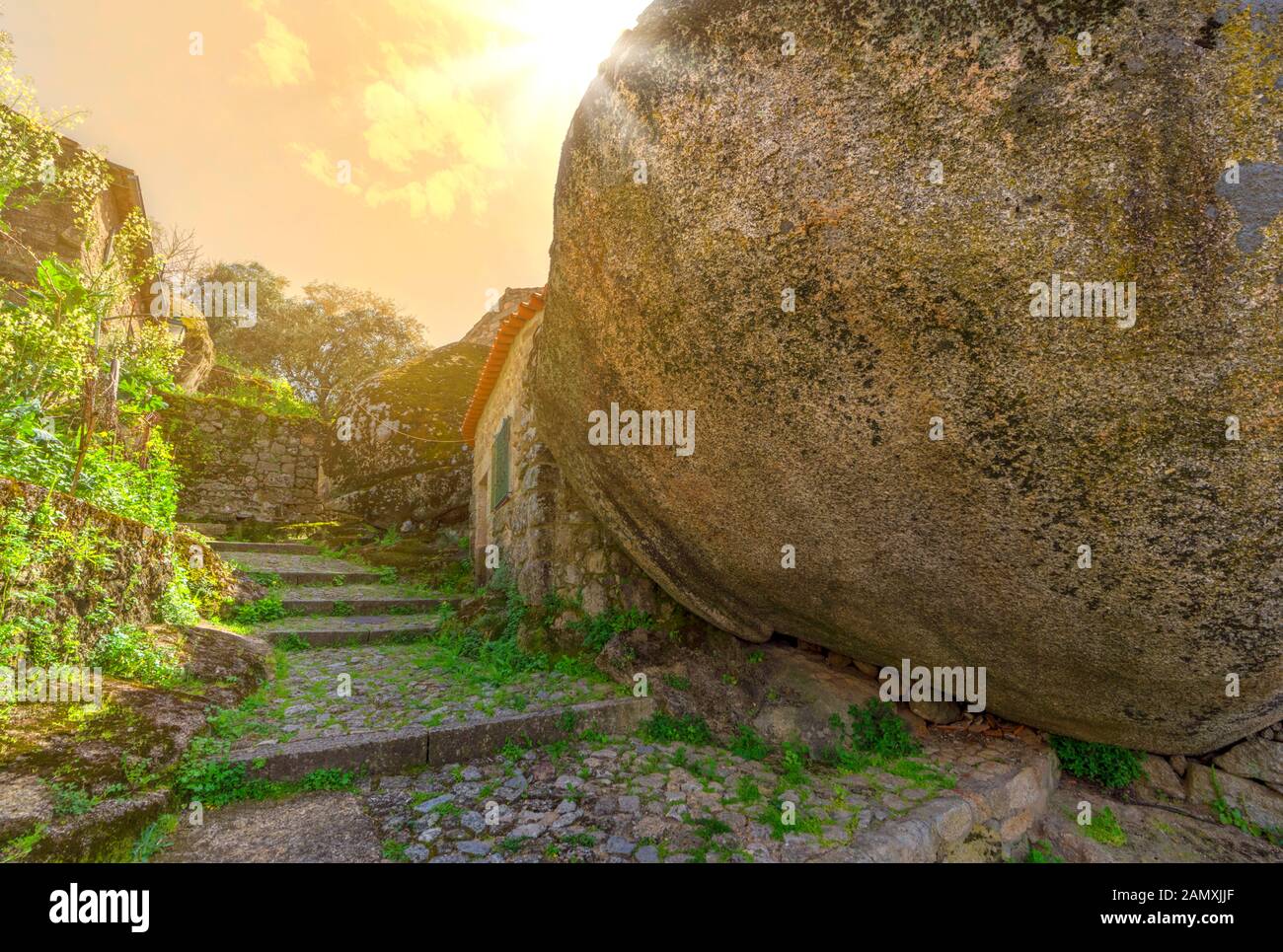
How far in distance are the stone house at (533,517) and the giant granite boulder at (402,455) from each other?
284 centimetres

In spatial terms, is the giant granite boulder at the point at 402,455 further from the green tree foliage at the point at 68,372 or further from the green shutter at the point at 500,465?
the green tree foliage at the point at 68,372

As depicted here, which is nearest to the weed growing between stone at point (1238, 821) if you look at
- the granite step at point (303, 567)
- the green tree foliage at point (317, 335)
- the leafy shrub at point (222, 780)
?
the leafy shrub at point (222, 780)

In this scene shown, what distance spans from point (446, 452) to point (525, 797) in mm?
9041

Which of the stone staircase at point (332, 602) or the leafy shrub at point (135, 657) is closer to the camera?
the leafy shrub at point (135, 657)

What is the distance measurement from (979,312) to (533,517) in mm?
4242

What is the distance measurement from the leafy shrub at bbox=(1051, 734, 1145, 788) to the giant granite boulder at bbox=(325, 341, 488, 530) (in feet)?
31.0

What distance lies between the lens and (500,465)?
7367 mm

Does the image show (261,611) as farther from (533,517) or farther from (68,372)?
(533,517)

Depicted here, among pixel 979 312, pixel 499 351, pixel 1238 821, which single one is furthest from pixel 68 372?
pixel 1238 821

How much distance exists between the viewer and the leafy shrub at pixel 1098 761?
3686 mm

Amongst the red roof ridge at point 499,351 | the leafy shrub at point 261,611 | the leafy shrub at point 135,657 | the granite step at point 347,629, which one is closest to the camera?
the leafy shrub at point 135,657

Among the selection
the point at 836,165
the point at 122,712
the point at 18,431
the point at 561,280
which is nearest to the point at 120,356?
the point at 18,431

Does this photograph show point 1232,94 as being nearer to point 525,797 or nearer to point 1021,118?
point 1021,118
